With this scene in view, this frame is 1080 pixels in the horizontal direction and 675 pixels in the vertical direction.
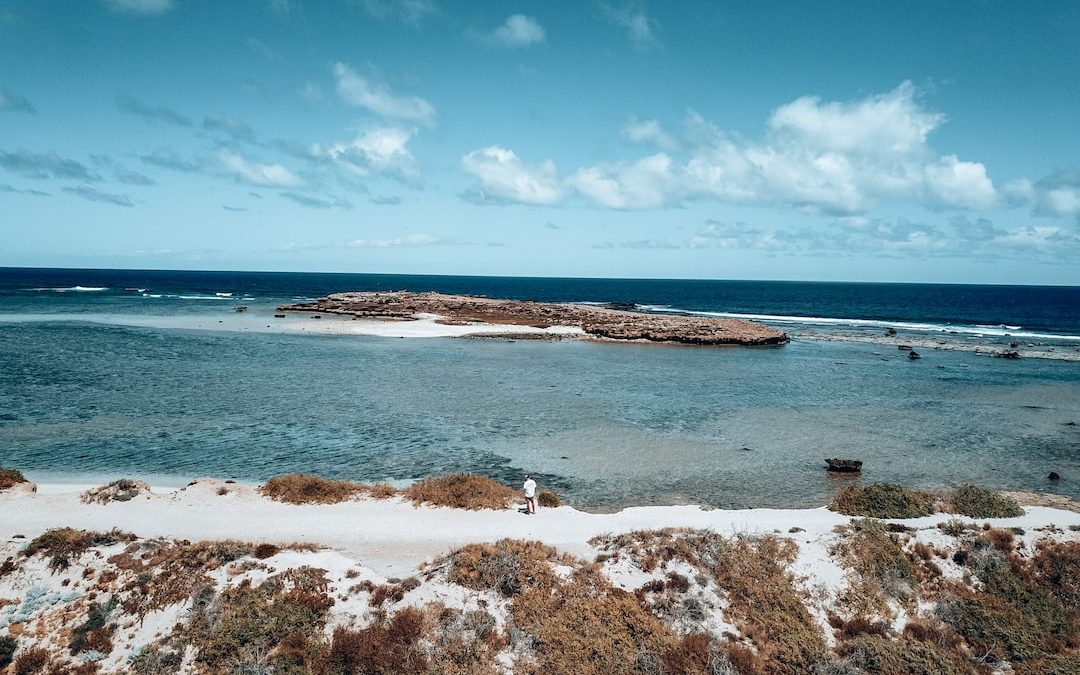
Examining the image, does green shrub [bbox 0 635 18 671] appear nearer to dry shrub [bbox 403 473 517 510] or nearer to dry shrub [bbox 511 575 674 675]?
dry shrub [bbox 403 473 517 510]

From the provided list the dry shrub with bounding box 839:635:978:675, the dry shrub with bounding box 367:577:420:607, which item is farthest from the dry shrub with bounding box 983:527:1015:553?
the dry shrub with bounding box 367:577:420:607

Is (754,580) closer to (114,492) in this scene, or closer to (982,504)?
(982,504)

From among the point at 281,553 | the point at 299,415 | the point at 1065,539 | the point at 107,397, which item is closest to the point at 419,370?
the point at 299,415

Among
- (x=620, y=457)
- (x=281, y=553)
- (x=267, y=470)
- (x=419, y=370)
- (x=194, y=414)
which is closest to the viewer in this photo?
(x=281, y=553)

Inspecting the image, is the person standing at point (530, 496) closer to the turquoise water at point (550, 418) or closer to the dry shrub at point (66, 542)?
the turquoise water at point (550, 418)

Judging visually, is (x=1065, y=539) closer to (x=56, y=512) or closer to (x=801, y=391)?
(x=801, y=391)

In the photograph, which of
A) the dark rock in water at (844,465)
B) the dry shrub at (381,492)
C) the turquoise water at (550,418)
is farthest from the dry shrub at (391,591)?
the dark rock in water at (844,465)
